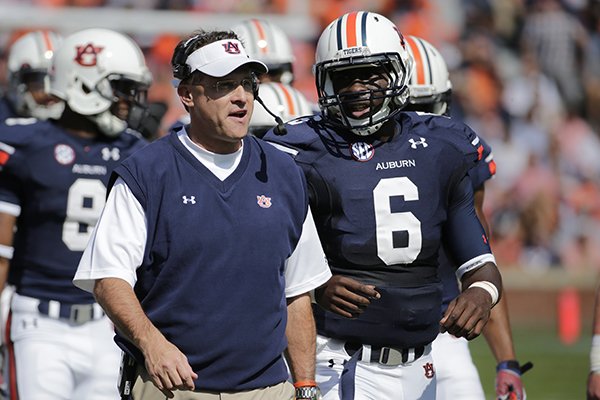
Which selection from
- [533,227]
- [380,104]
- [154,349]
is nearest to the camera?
[154,349]

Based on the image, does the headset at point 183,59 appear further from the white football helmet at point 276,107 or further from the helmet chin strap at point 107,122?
the helmet chin strap at point 107,122

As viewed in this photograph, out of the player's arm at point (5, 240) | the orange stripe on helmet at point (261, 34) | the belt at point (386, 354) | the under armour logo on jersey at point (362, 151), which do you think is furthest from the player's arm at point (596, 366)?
the orange stripe on helmet at point (261, 34)

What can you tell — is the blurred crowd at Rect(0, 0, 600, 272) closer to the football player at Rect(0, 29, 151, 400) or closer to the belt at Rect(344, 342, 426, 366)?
the football player at Rect(0, 29, 151, 400)

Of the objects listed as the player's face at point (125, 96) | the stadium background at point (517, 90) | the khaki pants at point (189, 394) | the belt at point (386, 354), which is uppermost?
the player's face at point (125, 96)

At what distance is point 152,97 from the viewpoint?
13.2 metres

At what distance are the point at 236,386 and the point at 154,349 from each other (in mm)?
416

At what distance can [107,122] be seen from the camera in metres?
6.33

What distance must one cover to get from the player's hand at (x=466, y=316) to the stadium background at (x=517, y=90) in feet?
26.6

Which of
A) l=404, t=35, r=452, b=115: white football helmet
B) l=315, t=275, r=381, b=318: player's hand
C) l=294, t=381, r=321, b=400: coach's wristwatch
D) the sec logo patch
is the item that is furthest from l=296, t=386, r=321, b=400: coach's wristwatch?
the sec logo patch

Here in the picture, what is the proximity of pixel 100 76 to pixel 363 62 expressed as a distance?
7.01 ft

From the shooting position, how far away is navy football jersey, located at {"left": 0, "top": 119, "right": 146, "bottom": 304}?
6.00 metres

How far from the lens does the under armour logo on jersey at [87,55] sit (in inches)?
261

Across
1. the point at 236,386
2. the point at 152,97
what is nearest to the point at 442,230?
the point at 236,386

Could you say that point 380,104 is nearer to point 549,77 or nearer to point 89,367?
point 89,367
